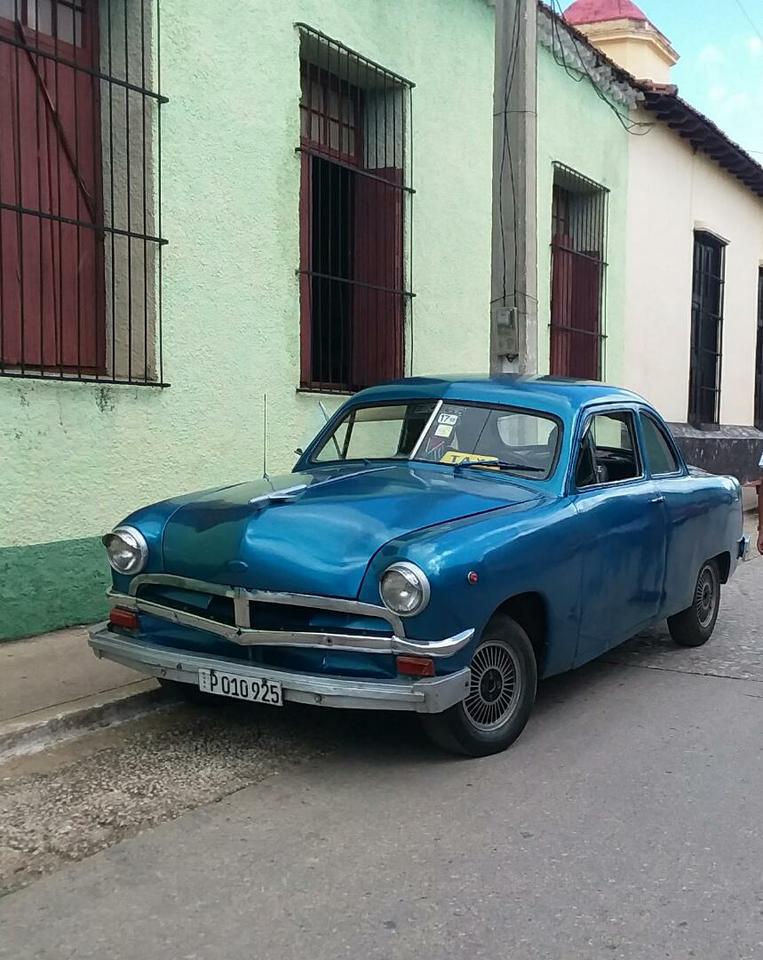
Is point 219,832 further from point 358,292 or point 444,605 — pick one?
point 358,292

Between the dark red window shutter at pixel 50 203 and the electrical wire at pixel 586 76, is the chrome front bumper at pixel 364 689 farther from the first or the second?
the electrical wire at pixel 586 76

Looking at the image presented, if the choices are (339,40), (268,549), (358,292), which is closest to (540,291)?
(358,292)

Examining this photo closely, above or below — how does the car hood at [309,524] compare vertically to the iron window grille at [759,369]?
below

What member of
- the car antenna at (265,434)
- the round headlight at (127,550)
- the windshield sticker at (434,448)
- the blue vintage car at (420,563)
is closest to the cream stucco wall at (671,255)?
the car antenna at (265,434)

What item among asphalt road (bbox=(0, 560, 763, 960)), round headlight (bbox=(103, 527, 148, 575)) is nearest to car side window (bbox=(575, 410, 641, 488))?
asphalt road (bbox=(0, 560, 763, 960))

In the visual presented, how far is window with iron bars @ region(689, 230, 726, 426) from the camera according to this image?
54.7ft

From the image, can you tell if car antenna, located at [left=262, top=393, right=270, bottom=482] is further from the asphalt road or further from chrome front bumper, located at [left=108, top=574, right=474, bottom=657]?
chrome front bumper, located at [left=108, top=574, right=474, bottom=657]

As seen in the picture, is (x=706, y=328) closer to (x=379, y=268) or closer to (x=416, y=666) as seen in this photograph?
(x=379, y=268)

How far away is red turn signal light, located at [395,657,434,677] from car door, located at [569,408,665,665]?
4.03 ft

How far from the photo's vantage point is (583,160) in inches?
492

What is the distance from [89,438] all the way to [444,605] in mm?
3333

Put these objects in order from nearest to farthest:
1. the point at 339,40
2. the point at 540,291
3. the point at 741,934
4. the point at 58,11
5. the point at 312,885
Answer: the point at 741,934 → the point at 312,885 → the point at 58,11 → the point at 339,40 → the point at 540,291

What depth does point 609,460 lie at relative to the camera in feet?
18.0

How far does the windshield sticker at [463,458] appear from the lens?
4.98 metres
